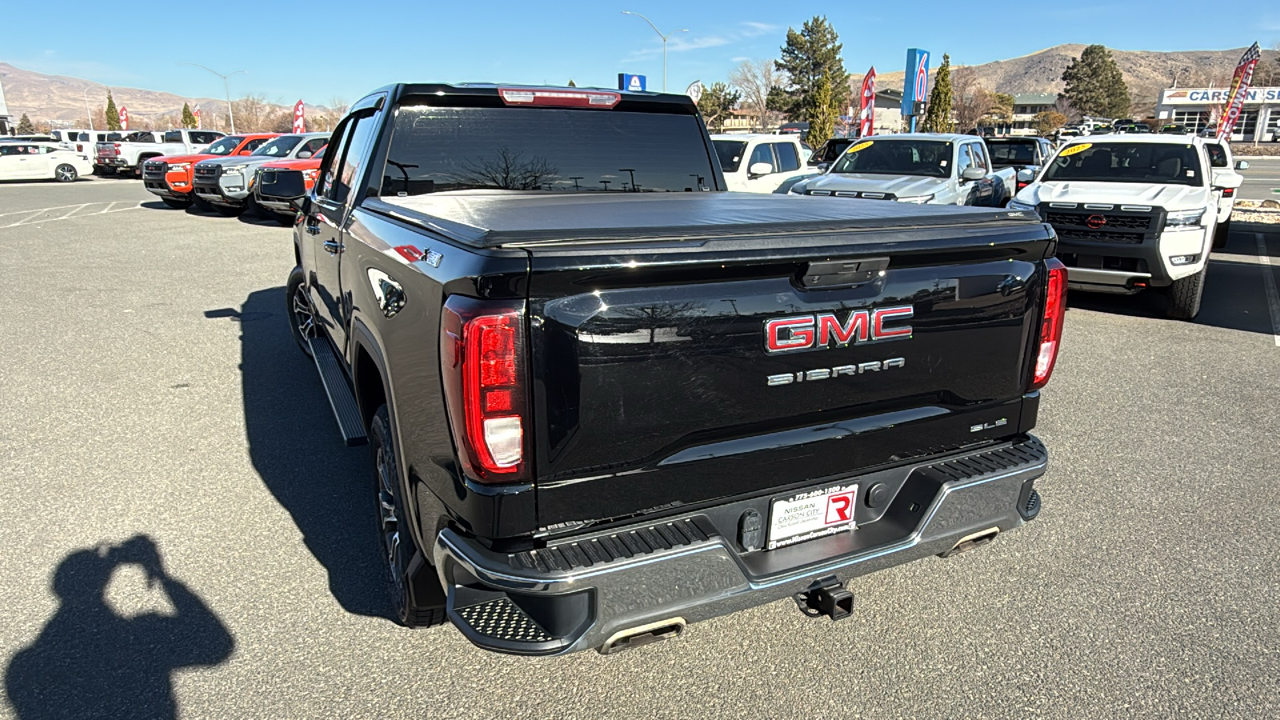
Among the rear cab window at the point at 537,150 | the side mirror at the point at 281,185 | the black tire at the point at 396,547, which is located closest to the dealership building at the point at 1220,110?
the rear cab window at the point at 537,150

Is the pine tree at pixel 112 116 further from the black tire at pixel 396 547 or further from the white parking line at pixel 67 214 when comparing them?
the black tire at pixel 396 547

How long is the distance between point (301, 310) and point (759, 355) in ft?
15.3

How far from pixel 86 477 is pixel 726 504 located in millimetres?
3679

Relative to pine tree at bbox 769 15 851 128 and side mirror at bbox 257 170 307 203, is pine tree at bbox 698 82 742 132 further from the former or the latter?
side mirror at bbox 257 170 307 203

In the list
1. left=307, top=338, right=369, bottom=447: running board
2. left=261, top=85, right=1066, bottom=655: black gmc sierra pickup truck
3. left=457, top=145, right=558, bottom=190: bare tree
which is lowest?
left=307, top=338, right=369, bottom=447: running board

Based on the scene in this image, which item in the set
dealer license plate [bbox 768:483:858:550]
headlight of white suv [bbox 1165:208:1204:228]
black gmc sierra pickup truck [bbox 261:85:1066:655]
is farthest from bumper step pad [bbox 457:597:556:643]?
headlight of white suv [bbox 1165:208:1204:228]

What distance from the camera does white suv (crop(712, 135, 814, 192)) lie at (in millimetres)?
13602

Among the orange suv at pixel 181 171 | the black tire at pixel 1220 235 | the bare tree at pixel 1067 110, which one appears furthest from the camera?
the bare tree at pixel 1067 110

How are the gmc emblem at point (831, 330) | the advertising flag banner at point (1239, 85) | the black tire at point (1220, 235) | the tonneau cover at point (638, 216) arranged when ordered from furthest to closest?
the advertising flag banner at point (1239, 85), the black tire at point (1220, 235), the gmc emblem at point (831, 330), the tonneau cover at point (638, 216)

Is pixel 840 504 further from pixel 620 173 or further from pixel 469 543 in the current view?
pixel 620 173

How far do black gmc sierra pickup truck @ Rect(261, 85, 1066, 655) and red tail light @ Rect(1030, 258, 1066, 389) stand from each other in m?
0.01

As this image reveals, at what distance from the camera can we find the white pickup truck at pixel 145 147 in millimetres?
28641

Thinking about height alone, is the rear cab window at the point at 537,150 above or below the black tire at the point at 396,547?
above

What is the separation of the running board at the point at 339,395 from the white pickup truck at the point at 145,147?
2838cm
